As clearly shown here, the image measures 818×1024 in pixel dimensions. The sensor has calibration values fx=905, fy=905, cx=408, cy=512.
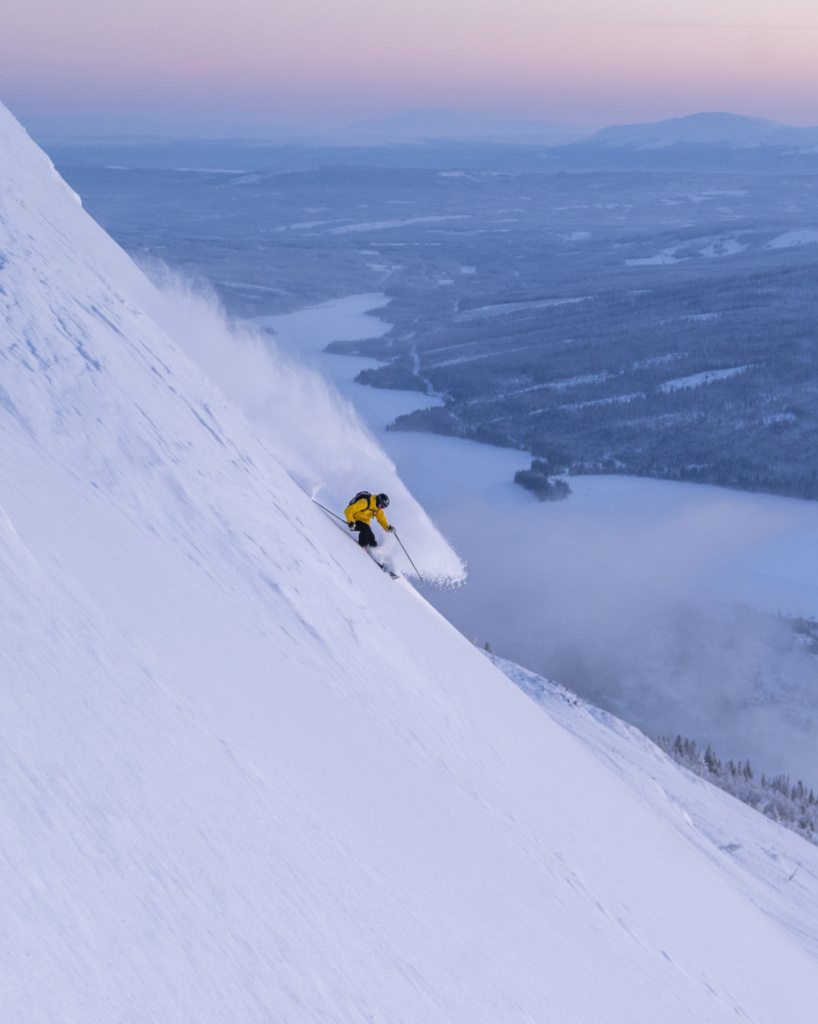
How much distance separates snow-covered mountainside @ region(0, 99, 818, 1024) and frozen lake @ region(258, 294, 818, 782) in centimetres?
596

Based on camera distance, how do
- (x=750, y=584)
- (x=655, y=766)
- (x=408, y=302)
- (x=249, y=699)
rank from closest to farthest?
(x=249, y=699)
(x=655, y=766)
(x=750, y=584)
(x=408, y=302)

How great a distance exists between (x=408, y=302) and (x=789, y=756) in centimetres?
5629

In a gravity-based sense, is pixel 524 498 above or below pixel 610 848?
below

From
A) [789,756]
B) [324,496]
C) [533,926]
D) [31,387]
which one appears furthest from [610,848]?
[789,756]

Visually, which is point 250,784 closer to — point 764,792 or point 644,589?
Answer: point 764,792

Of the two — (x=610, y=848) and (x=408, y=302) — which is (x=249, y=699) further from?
(x=408, y=302)

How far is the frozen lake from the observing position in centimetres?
1606

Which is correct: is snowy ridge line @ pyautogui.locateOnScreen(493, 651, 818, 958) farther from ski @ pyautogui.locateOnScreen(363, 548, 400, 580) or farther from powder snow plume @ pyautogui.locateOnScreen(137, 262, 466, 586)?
ski @ pyautogui.locateOnScreen(363, 548, 400, 580)

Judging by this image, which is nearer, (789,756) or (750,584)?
(789,756)

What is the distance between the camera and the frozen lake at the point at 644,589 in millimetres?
16062

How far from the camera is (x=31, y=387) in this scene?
416cm

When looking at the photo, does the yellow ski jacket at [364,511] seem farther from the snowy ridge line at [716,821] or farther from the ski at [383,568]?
the snowy ridge line at [716,821]

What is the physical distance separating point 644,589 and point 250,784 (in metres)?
19.7

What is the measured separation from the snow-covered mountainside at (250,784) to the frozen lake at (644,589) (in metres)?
5.96
